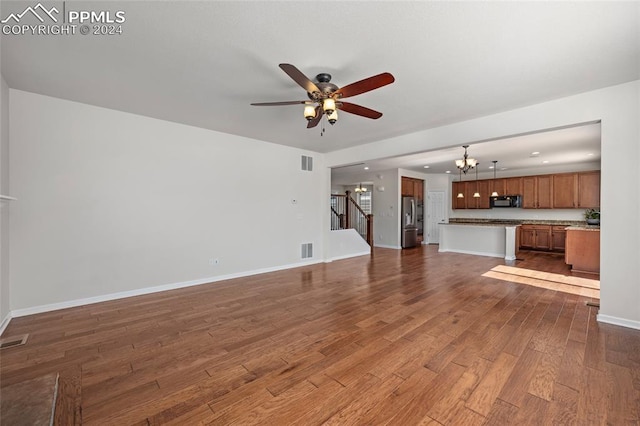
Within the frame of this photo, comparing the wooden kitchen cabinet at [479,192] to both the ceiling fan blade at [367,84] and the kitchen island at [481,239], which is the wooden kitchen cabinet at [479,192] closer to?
the kitchen island at [481,239]

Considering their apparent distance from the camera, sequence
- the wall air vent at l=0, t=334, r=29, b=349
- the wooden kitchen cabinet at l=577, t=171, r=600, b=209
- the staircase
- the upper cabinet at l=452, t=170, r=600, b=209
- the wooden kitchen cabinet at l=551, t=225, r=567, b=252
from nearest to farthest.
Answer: the wall air vent at l=0, t=334, r=29, b=349 → the wooden kitchen cabinet at l=577, t=171, r=600, b=209 → the upper cabinet at l=452, t=170, r=600, b=209 → the wooden kitchen cabinet at l=551, t=225, r=567, b=252 → the staircase

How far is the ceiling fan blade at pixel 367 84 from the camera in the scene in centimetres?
221

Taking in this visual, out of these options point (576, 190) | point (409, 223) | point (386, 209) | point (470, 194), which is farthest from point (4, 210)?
point (576, 190)

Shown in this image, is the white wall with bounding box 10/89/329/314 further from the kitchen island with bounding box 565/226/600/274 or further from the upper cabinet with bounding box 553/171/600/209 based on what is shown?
the upper cabinet with bounding box 553/171/600/209

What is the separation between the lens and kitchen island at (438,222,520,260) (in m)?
6.96

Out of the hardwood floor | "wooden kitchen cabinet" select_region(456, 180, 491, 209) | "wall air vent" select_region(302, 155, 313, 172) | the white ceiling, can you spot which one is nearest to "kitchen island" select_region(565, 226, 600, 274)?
the hardwood floor

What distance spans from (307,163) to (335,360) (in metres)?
4.79

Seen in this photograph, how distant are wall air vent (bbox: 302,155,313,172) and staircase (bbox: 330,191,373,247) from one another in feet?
6.95

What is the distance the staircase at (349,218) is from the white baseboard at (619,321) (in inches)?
223

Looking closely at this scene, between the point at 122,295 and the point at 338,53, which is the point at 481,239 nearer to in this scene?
the point at 338,53

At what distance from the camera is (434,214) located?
10406 millimetres

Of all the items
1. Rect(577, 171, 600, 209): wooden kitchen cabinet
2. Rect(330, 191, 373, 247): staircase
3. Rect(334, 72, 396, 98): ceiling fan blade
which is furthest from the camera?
Rect(330, 191, 373, 247): staircase

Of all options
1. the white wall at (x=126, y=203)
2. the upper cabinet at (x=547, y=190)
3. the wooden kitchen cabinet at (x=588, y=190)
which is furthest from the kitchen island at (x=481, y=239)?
the white wall at (x=126, y=203)

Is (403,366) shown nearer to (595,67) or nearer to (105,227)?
(595,67)
